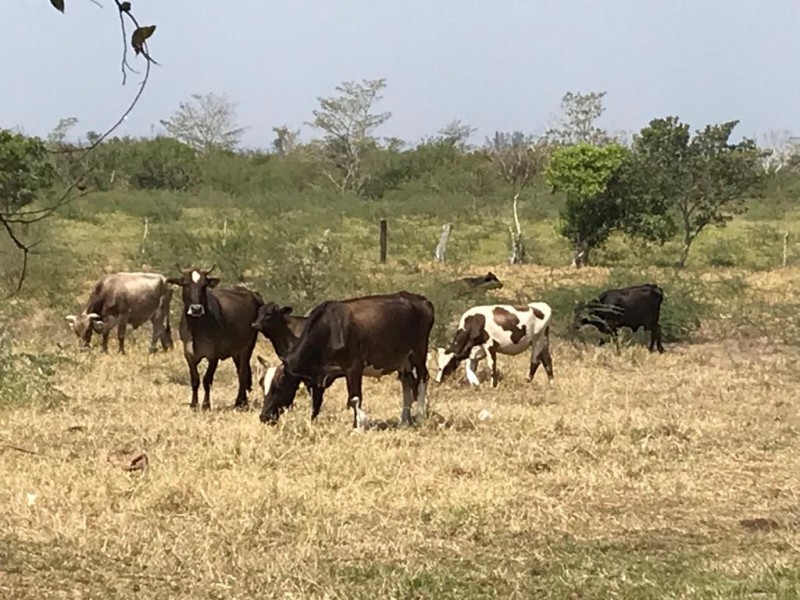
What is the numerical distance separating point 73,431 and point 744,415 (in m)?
7.51

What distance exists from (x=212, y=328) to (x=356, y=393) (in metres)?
2.70

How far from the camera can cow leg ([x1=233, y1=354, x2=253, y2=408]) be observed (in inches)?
554

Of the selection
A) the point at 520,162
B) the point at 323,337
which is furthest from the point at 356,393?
the point at 520,162

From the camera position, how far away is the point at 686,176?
33719 mm

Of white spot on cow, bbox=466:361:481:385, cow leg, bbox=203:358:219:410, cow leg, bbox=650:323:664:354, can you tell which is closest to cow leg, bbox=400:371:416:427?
cow leg, bbox=203:358:219:410

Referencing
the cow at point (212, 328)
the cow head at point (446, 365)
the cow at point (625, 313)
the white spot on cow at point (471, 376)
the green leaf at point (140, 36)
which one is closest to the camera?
the green leaf at point (140, 36)

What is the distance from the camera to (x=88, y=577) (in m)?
6.54

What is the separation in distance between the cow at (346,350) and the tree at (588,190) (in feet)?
75.3

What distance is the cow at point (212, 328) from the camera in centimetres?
1383

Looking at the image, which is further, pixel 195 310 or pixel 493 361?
pixel 493 361

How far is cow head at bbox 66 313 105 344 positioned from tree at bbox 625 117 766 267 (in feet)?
64.2

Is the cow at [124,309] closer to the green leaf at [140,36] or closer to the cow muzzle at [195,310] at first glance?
the cow muzzle at [195,310]

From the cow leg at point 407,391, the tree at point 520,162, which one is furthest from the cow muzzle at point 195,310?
the tree at point 520,162

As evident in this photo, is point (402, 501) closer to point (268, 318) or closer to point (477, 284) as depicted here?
point (268, 318)
